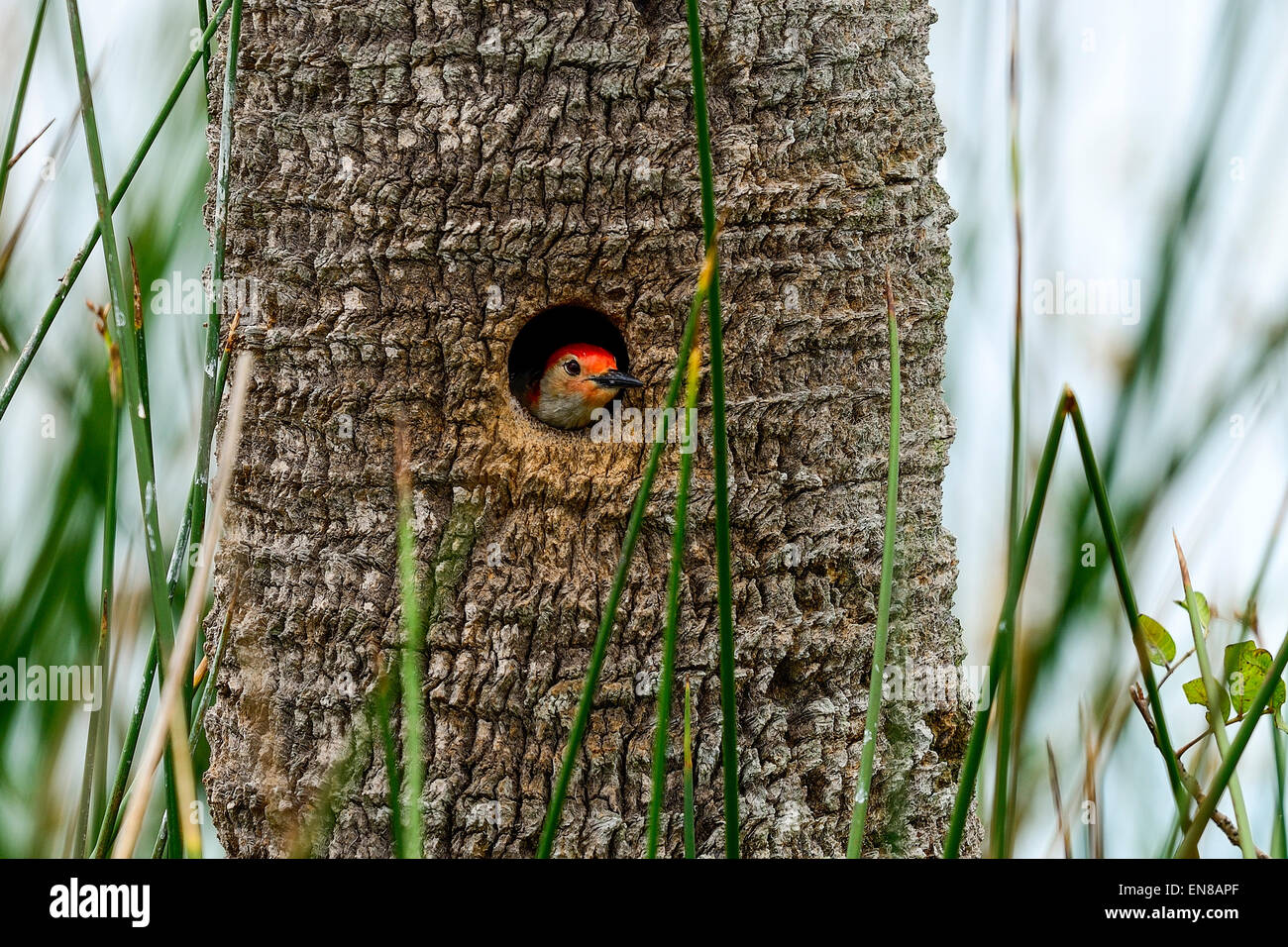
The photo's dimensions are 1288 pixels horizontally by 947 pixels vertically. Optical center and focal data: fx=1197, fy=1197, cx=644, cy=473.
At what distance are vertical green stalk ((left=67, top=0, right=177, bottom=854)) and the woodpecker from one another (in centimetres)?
138

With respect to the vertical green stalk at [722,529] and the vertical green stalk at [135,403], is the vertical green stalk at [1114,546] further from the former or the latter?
the vertical green stalk at [135,403]

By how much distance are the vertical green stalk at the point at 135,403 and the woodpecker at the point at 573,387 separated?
1383 millimetres

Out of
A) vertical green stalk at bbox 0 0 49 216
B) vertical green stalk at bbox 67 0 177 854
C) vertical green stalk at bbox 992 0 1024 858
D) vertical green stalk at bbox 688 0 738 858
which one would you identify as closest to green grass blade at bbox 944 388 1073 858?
vertical green stalk at bbox 992 0 1024 858

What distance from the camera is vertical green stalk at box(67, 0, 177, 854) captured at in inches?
60.1

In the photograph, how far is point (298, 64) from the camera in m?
2.32

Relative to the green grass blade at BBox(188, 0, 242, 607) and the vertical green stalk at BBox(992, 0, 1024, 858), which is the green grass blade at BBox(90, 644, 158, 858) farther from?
the vertical green stalk at BBox(992, 0, 1024, 858)

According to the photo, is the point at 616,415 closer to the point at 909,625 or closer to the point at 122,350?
the point at 909,625

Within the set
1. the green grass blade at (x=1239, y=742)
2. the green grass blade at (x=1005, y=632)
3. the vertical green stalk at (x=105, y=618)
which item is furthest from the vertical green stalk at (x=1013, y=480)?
the vertical green stalk at (x=105, y=618)

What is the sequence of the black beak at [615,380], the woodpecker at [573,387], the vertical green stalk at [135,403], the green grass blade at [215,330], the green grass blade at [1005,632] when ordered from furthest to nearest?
the woodpecker at [573,387] → the black beak at [615,380] → the green grass blade at [215,330] → the vertical green stalk at [135,403] → the green grass blade at [1005,632]

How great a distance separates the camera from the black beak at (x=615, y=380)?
237cm

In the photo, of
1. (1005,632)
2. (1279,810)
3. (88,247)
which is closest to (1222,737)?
(1279,810)

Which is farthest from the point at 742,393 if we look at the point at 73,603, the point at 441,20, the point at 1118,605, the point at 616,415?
the point at 73,603

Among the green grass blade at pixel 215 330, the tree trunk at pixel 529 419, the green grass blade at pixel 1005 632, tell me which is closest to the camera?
the green grass blade at pixel 1005 632
